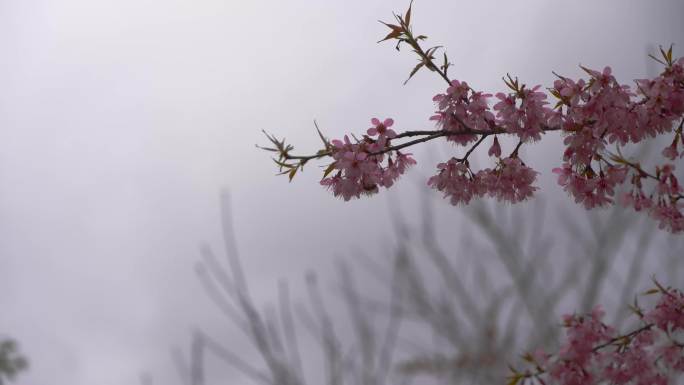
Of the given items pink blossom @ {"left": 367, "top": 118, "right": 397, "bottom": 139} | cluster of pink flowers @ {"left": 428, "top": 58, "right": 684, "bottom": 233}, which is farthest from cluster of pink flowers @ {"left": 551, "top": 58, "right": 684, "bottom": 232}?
pink blossom @ {"left": 367, "top": 118, "right": 397, "bottom": 139}

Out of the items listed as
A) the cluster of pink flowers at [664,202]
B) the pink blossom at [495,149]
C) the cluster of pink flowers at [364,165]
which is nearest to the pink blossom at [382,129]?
the cluster of pink flowers at [364,165]

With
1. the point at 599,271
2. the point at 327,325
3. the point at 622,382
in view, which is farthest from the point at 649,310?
the point at 599,271

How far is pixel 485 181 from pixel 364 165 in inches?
32.2

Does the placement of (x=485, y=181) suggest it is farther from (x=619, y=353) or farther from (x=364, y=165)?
(x=619, y=353)

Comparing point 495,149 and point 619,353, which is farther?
point 619,353

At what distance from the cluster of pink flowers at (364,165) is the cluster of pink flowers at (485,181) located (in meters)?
0.30

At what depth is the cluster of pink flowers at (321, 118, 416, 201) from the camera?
10.4 feet

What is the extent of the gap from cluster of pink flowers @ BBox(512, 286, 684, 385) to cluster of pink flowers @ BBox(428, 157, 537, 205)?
1189mm

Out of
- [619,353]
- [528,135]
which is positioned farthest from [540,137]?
[619,353]

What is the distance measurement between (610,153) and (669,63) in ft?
1.84

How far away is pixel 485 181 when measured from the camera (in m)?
3.51

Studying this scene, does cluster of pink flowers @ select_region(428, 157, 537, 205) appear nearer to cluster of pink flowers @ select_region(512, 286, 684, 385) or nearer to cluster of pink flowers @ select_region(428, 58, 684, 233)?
cluster of pink flowers @ select_region(428, 58, 684, 233)

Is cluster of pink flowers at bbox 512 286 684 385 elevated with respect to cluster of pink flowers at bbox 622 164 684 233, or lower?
lower

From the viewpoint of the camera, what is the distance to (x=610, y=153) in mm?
3348
